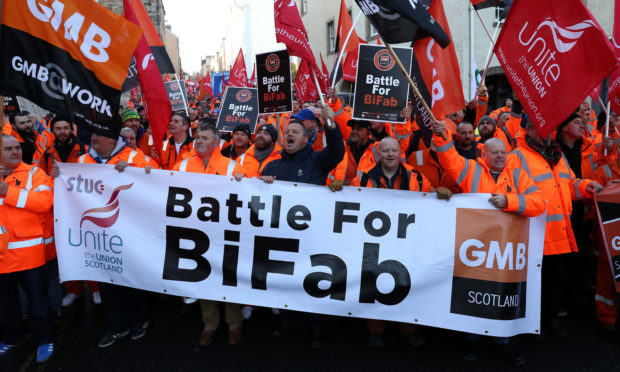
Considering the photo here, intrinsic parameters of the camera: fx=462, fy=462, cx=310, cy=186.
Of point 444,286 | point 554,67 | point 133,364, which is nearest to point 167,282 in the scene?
point 133,364

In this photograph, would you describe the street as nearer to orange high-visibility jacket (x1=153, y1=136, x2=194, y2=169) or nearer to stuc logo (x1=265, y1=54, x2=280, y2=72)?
orange high-visibility jacket (x1=153, y1=136, x2=194, y2=169)

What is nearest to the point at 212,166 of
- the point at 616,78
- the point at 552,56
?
the point at 552,56

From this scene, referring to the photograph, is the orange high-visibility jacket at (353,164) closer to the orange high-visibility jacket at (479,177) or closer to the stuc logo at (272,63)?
the orange high-visibility jacket at (479,177)

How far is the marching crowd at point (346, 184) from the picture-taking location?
3770mm

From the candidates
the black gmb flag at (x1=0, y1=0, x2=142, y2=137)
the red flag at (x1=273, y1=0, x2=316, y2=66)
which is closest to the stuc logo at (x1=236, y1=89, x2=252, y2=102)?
the red flag at (x1=273, y1=0, x2=316, y2=66)

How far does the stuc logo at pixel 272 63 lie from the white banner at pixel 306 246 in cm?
286

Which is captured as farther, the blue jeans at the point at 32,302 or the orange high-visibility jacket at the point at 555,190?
the orange high-visibility jacket at the point at 555,190

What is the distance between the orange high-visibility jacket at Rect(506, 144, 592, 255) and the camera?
4.10 m

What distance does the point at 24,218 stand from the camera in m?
3.76

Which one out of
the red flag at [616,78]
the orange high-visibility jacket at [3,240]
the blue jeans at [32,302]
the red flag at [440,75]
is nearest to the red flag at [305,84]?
the red flag at [440,75]

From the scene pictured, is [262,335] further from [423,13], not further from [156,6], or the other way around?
[156,6]

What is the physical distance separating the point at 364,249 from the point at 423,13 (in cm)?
191

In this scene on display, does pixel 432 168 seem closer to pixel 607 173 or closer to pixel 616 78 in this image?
pixel 607 173

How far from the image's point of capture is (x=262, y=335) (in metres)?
4.36
